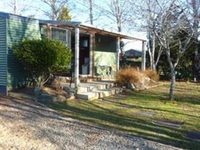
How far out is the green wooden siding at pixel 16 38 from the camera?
14.1 m

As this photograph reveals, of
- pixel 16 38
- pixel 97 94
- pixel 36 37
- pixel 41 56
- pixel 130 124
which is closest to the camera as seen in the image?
pixel 130 124

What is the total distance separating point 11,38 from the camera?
46.6 feet

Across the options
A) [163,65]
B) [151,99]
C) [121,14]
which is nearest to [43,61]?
[151,99]

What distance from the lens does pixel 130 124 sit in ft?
35.1

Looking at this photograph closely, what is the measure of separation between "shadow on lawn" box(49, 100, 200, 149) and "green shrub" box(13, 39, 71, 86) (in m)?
1.85

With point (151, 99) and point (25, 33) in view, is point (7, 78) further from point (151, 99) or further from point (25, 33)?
point (151, 99)

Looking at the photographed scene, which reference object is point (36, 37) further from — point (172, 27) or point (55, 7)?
point (55, 7)

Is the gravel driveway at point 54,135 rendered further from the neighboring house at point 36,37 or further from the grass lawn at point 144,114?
the neighboring house at point 36,37

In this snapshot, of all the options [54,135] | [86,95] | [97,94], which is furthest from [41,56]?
[54,135]

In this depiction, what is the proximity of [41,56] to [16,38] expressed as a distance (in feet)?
4.18

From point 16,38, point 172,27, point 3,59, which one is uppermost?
point 172,27

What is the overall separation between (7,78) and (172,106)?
594 cm

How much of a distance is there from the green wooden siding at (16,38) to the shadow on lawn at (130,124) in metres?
2.37

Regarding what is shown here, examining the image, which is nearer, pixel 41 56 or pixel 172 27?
pixel 41 56
